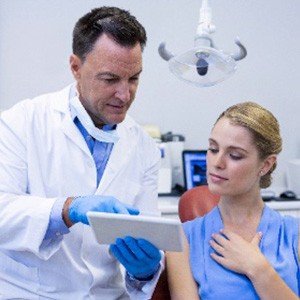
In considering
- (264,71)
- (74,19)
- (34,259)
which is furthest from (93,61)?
(264,71)

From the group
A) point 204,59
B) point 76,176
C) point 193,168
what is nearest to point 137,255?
point 76,176

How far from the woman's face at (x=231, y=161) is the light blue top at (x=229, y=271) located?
135mm

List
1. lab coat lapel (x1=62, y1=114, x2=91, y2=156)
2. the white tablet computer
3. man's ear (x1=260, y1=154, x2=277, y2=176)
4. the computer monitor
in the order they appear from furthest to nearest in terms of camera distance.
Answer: the computer monitor, man's ear (x1=260, y1=154, x2=277, y2=176), lab coat lapel (x1=62, y1=114, x2=91, y2=156), the white tablet computer

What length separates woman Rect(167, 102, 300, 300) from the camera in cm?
143

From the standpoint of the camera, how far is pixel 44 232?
4.23 ft

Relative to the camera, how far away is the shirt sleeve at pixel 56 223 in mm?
1293

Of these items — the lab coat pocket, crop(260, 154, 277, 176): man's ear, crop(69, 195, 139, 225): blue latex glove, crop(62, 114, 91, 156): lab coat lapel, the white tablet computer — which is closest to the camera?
the white tablet computer

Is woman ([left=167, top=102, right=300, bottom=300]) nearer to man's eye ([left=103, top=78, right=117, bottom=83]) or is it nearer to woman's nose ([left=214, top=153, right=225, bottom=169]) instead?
woman's nose ([left=214, top=153, right=225, bottom=169])

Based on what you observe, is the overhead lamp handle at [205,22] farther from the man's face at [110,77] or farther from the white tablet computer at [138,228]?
the white tablet computer at [138,228]

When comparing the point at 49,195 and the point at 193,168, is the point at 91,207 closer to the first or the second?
the point at 49,195

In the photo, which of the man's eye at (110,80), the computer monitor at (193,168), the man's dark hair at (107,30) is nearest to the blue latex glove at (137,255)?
the man's eye at (110,80)

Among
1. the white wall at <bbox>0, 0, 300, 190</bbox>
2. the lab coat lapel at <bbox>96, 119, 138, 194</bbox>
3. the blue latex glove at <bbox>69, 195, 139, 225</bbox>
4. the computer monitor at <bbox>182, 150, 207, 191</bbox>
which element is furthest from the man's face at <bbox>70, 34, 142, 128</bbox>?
the white wall at <bbox>0, 0, 300, 190</bbox>

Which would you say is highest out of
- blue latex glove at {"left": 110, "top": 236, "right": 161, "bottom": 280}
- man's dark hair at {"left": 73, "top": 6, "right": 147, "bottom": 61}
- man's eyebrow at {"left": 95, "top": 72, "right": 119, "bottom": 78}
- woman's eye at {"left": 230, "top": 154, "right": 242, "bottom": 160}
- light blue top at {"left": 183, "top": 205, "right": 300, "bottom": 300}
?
man's dark hair at {"left": 73, "top": 6, "right": 147, "bottom": 61}

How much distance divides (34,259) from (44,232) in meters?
0.12
